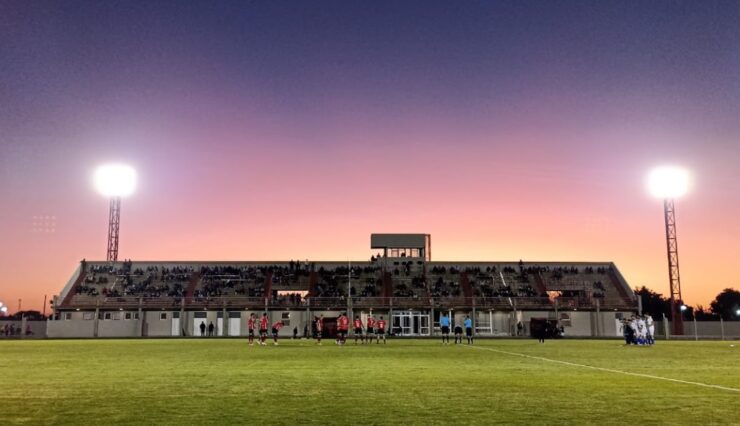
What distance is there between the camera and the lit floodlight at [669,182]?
61.1 meters

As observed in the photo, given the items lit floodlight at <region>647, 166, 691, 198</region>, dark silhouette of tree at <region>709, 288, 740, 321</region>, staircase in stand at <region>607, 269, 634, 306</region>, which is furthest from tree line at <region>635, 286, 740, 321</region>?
lit floodlight at <region>647, 166, 691, 198</region>

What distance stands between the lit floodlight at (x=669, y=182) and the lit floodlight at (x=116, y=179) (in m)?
56.0

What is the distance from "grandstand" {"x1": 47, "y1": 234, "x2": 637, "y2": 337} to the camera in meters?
69.8

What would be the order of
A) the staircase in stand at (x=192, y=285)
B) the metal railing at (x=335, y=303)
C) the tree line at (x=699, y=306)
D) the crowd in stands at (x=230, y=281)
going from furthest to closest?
the tree line at (x=699, y=306)
the crowd in stands at (x=230, y=281)
the staircase in stand at (x=192, y=285)
the metal railing at (x=335, y=303)

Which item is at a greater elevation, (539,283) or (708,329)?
(539,283)

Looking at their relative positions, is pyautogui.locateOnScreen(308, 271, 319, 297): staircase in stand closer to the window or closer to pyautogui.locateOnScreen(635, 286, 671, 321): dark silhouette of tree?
the window

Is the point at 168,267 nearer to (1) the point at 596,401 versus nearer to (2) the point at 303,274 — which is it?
(2) the point at 303,274

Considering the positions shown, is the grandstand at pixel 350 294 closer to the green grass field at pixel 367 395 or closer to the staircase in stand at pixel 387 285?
the staircase in stand at pixel 387 285

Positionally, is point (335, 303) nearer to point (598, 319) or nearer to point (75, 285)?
point (598, 319)

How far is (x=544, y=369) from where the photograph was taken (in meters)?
18.0

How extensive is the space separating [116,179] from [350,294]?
2980 centimetres

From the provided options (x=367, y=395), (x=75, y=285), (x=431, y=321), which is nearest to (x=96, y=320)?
(x=75, y=285)

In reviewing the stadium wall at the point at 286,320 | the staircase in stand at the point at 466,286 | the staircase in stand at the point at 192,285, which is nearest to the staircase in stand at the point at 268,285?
the stadium wall at the point at 286,320

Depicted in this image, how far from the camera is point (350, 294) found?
73.2m
